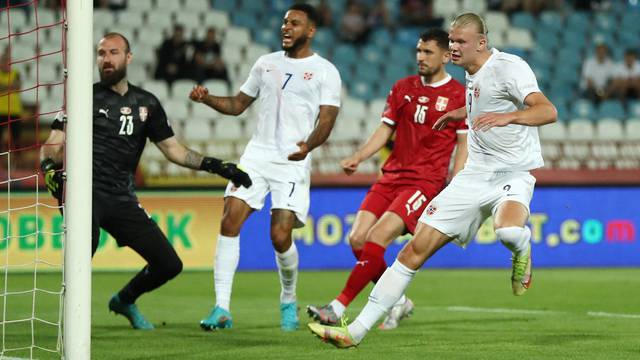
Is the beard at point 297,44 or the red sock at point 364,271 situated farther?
the beard at point 297,44

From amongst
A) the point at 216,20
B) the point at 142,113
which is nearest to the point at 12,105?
the point at 216,20

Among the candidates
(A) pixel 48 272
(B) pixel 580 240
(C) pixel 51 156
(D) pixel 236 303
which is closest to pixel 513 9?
(B) pixel 580 240

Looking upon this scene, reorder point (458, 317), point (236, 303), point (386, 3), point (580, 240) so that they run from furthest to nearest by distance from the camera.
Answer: point (386, 3) < point (580, 240) < point (236, 303) < point (458, 317)

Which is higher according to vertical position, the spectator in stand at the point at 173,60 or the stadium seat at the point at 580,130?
the spectator in stand at the point at 173,60

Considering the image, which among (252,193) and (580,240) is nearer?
(252,193)

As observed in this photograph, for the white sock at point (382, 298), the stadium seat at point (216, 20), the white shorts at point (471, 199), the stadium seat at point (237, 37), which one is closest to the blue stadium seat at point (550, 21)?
the stadium seat at point (237, 37)

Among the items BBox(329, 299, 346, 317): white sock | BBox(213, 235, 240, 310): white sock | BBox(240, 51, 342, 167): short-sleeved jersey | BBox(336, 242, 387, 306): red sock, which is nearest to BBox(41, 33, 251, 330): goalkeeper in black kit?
BBox(213, 235, 240, 310): white sock

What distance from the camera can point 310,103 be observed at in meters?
9.24

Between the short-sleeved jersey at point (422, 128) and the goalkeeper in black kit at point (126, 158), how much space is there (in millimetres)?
1298

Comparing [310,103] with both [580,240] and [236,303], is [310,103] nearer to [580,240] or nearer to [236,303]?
[236,303]

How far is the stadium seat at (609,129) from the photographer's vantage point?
66.6 feet

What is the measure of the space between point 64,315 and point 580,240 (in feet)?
37.0

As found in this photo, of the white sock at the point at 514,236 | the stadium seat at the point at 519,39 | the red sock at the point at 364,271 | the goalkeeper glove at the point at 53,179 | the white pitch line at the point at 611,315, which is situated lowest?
the white pitch line at the point at 611,315

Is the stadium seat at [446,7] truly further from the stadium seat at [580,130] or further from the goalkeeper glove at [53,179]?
the goalkeeper glove at [53,179]
